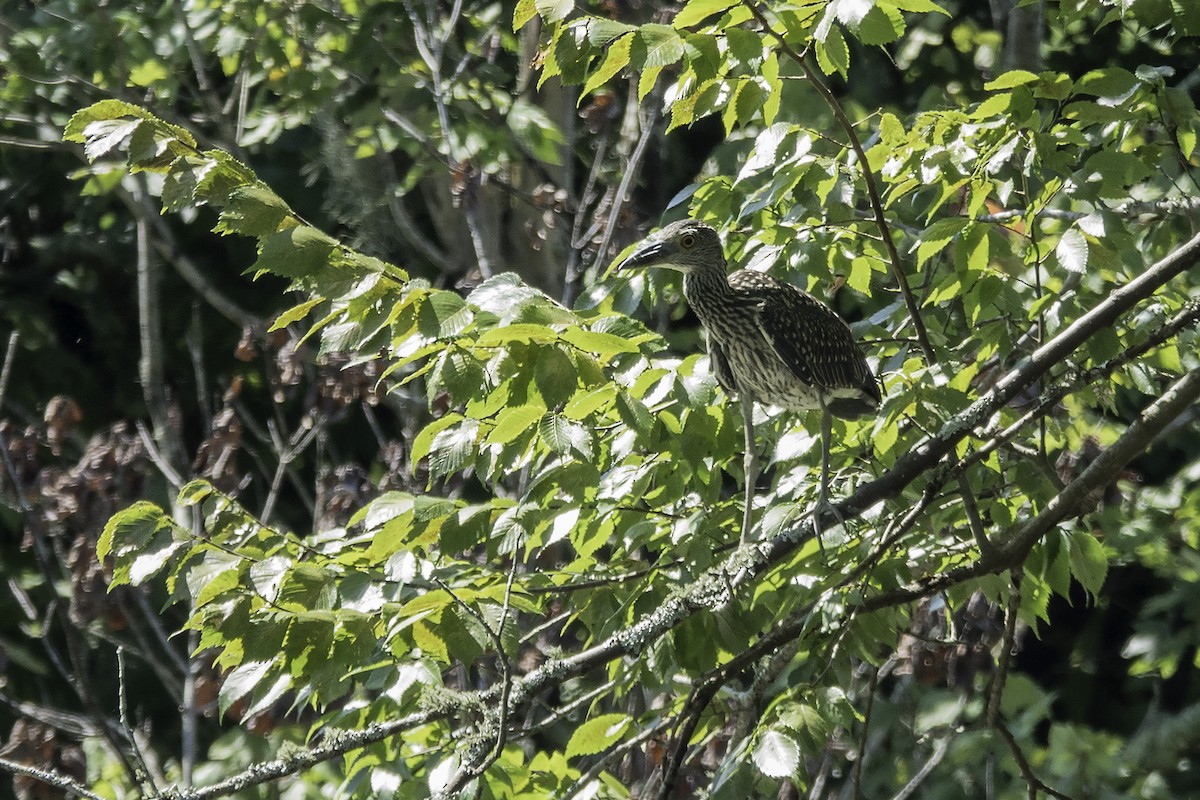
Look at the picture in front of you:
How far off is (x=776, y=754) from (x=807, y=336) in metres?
1.58

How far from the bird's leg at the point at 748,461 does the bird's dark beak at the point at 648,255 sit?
1.76 feet

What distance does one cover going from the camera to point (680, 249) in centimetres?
412

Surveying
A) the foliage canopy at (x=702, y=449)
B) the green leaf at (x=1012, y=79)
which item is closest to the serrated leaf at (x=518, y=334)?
the foliage canopy at (x=702, y=449)

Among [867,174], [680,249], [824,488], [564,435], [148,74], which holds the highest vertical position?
[867,174]

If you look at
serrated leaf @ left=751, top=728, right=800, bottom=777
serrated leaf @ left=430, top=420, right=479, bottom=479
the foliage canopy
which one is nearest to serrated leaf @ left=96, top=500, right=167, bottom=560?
the foliage canopy

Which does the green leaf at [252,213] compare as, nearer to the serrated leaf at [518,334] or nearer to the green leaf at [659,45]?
the serrated leaf at [518,334]

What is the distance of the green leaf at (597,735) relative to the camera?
3.62 meters

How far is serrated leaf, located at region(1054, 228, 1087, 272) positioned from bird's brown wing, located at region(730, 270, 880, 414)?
0.84 m

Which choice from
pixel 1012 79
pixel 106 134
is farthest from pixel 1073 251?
pixel 106 134

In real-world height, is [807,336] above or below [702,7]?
below

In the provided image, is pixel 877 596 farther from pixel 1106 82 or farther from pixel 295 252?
pixel 295 252

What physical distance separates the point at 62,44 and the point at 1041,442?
206 inches

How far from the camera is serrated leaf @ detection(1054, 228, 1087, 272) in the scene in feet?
10.8

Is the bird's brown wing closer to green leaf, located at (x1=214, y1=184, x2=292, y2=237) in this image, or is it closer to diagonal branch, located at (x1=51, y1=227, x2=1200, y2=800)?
diagonal branch, located at (x1=51, y1=227, x2=1200, y2=800)
